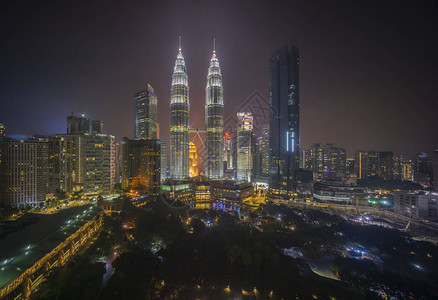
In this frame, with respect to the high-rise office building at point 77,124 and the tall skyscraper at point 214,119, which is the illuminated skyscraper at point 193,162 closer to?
the tall skyscraper at point 214,119

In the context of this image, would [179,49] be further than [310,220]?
Yes

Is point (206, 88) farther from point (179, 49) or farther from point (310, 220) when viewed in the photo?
point (310, 220)

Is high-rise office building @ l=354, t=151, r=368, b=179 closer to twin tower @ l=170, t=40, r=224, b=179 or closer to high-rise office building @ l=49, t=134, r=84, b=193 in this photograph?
twin tower @ l=170, t=40, r=224, b=179

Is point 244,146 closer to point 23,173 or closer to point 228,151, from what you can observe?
point 228,151

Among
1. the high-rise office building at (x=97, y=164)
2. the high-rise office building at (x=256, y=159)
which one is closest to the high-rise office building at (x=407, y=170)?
the high-rise office building at (x=256, y=159)

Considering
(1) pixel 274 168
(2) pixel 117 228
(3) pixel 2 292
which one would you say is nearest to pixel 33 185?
(2) pixel 117 228

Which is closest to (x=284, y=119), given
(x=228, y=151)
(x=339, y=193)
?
(x=339, y=193)

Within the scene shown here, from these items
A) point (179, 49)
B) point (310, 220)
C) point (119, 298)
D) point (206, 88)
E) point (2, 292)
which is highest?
point (179, 49)
